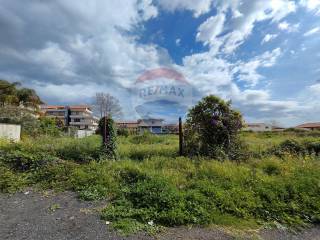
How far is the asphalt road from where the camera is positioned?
353 cm

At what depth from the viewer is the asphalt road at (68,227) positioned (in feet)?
11.6

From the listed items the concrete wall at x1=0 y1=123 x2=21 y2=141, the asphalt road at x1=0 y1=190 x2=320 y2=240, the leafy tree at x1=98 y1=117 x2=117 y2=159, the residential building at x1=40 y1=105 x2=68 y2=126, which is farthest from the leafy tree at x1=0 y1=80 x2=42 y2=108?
the residential building at x1=40 y1=105 x2=68 y2=126

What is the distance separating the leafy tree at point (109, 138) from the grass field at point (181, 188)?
0.40 m

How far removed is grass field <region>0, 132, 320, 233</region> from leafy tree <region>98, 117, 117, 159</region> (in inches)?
15.9

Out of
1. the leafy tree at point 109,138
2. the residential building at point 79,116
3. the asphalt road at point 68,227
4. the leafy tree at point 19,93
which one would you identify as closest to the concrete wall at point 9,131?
the leafy tree at point 109,138

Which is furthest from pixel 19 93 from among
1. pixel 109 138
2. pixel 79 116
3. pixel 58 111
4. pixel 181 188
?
pixel 58 111

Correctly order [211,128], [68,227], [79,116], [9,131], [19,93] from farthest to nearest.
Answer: [79,116]
[19,93]
[9,131]
[211,128]
[68,227]

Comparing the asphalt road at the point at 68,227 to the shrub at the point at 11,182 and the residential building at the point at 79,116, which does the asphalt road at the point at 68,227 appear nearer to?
the shrub at the point at 11,182

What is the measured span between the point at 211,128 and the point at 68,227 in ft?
20.3

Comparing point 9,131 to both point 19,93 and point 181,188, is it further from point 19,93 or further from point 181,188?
point 19,93

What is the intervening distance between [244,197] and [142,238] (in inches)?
90.9

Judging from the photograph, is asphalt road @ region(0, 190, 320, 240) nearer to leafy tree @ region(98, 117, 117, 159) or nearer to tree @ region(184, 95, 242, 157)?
leafy tree @ region(98, 117, 117, 159)

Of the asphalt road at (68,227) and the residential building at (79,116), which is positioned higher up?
the residential building at (79,116)

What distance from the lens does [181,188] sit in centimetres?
519
